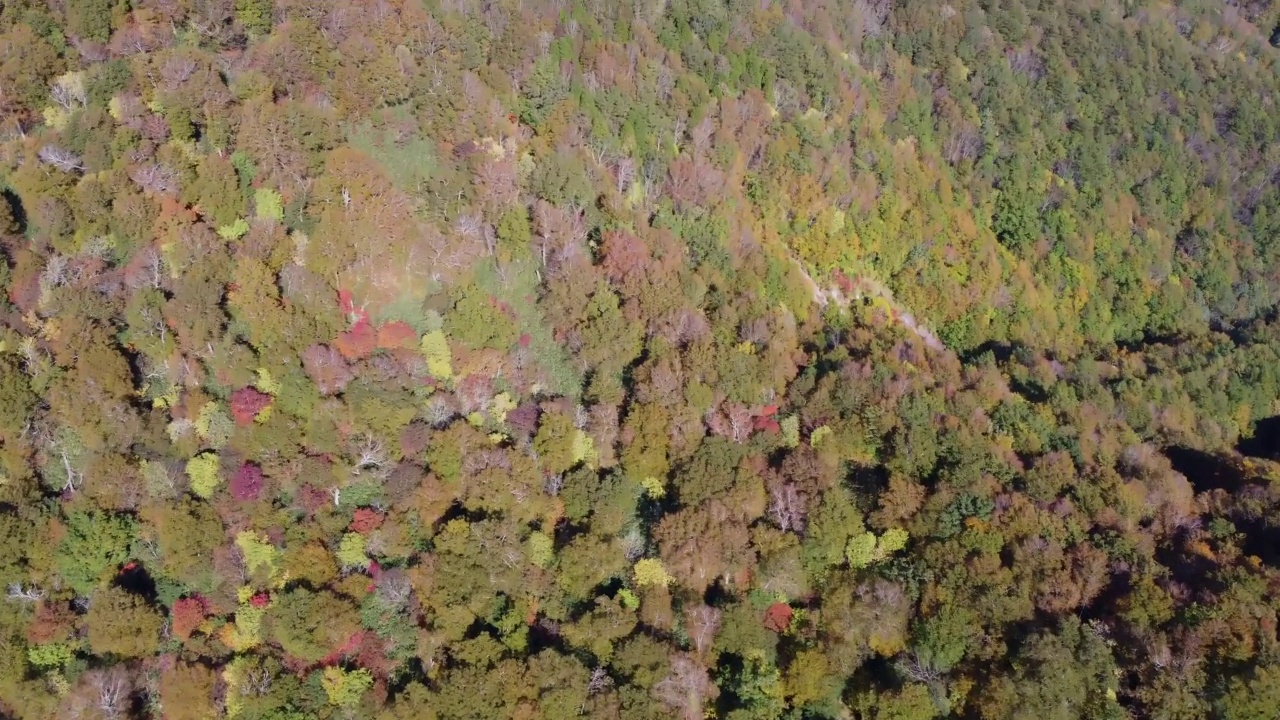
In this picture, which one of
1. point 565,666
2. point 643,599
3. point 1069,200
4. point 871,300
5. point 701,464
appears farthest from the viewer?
point 1069,200

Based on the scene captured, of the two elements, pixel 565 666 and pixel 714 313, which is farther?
pixel 714 313

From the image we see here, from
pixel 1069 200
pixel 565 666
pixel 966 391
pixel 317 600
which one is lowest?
pixel 317 600

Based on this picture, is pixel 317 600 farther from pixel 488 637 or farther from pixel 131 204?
pixel 131 204

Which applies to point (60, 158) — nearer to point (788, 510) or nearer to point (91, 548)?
point (91, 548)

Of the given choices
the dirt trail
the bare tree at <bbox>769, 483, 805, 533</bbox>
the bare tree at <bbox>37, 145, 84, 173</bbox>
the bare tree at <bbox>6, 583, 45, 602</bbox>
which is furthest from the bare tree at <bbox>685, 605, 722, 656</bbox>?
the bare tree at <bbox>37, 145, 84, 173</bbox>

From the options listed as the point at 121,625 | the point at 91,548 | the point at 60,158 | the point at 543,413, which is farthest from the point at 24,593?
the point at 543,413

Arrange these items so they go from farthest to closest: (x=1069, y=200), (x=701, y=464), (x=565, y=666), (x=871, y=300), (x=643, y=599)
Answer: (x=1069, y=200), (x=871, y=300), (x=701, y=464), (x=643, y=599), (x=565, y=666)

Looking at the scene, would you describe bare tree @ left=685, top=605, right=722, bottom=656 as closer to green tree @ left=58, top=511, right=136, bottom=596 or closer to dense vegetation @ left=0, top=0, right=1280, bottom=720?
dense vegetation @ left=0, top=0, right=1280, bottom=720

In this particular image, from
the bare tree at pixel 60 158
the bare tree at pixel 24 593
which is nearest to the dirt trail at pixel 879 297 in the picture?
the bare tree at pixel 60 158

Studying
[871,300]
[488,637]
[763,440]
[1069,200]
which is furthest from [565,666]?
[1069,200]
